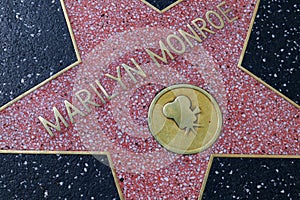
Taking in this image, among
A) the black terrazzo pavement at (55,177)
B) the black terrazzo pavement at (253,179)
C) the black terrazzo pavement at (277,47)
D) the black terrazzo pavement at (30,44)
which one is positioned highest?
the black terrazzo pavement at (30,44)

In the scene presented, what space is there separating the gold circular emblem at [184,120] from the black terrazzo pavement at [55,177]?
0.17m

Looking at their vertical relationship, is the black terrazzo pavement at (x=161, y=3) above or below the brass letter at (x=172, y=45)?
above

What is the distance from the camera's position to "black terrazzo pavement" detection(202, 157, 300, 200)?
1.31 meters

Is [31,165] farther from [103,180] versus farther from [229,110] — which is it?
[229,110]

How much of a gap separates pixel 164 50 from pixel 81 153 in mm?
369

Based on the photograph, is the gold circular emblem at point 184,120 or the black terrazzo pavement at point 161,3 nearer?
the gold circular emblem at point 184,120

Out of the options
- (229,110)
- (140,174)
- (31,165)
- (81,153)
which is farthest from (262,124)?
(31,165)

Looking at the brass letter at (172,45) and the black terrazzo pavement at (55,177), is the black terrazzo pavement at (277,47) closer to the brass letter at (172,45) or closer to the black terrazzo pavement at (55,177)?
the brass letter at (172,45)

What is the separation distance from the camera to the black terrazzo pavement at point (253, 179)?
131 cm

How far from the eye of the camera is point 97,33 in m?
1.41

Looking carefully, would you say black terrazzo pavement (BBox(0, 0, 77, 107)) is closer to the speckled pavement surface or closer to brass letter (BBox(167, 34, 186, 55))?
the speckled pavement surface

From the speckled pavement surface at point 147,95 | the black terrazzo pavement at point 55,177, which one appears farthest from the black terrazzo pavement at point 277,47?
the black terrazzo pavement at point 55,177

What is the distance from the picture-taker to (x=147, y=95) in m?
1.37

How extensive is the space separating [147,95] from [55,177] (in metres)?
0.33
